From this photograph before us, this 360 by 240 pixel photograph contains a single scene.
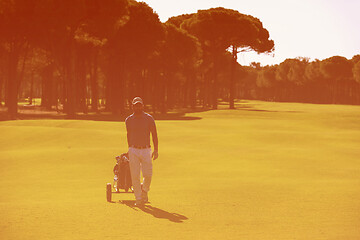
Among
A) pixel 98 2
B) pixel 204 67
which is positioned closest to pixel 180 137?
pixel 98 2

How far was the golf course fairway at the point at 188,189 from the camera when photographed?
1082cm

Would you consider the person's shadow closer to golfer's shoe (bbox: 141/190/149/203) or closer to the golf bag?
golfer's shoe (bbox: 141/190/149/203)

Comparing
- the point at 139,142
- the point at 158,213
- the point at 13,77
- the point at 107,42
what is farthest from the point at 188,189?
the point at 107,42

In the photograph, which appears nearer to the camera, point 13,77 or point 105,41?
point 13,77

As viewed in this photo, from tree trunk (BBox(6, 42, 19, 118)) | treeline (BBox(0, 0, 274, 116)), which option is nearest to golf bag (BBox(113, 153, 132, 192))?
treeline (BBox(0, 0, 274, 116))

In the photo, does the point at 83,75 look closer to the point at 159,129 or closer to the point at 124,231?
the point at 159,129

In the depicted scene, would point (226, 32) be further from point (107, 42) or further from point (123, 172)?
point (123, 172)

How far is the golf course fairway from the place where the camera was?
426 inches

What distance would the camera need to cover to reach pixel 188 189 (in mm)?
17000

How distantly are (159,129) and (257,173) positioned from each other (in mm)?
22170

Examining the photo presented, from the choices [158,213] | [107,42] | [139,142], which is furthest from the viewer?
[107,42]

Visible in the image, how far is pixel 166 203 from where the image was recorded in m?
14.1

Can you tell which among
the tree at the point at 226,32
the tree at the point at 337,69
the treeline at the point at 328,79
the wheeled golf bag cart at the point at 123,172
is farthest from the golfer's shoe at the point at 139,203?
the tree at the point at 337,69

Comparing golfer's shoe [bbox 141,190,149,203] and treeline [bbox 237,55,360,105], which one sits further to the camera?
treeline [bbox 237,55,360,105]
